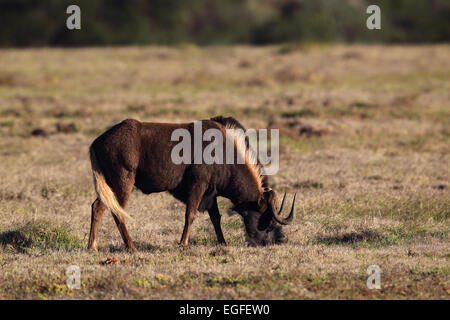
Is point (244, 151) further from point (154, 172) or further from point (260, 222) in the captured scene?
point (154, 172)

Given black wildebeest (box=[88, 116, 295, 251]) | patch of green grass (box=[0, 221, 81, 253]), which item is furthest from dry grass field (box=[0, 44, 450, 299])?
black wildebeest (box=[88, 116, 295, 251])

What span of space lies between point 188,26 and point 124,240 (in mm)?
62843

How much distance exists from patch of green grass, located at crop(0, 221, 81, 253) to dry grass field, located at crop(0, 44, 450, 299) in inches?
0.8

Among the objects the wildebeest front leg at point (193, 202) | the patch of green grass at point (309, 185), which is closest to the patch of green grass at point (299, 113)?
the patch of green grass at point (309, 185)

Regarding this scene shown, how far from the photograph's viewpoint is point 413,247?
867cm

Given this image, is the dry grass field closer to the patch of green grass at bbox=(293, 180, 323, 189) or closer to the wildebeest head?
the patch of green grass at bbox=(293, 180, 323, 189)

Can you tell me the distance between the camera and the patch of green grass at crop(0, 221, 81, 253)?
8.82 m

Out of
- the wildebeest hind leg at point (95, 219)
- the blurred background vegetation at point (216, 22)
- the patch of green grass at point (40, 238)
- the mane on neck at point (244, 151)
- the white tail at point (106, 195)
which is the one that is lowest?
the patch of green grass at point (40, 238)

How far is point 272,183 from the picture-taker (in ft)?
40.1

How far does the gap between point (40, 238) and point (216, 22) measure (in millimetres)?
64862

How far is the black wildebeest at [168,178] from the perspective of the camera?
8367 mm

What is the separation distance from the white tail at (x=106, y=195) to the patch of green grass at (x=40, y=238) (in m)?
0.96

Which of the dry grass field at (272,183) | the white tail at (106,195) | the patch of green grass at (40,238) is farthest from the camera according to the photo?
the patch of green grass at (40,238)

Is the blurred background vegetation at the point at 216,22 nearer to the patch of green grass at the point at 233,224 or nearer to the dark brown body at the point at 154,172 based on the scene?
the patch of green grass at the point at 233,224
